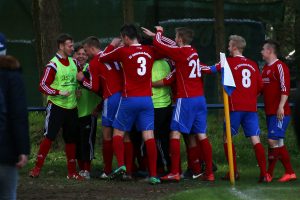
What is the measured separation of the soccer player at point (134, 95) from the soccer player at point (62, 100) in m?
0.65

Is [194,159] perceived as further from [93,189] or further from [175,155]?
[93,189]

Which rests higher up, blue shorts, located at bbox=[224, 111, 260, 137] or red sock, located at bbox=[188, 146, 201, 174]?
blue shorts, located at bbox=[224, 111, 260, 137]

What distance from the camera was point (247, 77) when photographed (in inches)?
460

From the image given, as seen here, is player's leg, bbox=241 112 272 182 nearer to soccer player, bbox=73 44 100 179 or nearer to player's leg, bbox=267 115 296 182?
player's leg, bbox=267 115 296 182

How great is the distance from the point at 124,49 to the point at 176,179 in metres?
1.93

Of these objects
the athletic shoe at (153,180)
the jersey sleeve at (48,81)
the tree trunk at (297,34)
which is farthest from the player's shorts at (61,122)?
the tree trunk at (297,34)

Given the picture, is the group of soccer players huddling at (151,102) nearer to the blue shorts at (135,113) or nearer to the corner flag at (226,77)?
the blue shorts at (135,113)

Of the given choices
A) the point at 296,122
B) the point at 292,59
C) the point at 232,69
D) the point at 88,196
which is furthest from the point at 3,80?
the point at 292,59

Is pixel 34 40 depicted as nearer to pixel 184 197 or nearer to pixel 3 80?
pixel 184 197

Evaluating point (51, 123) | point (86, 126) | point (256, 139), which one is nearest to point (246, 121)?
point (256, 139)

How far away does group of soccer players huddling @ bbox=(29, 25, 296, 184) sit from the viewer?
11.4m

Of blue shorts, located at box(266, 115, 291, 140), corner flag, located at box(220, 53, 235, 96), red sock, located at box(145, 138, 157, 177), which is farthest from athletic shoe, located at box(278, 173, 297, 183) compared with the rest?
red sock, located at box(145, 138, 157, 177)

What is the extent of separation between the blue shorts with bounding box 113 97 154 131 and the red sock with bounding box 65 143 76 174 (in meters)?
0.84

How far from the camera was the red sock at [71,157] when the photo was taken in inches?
470
